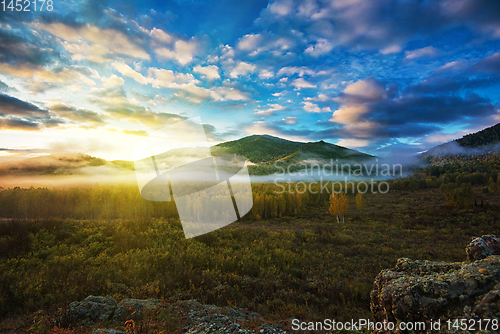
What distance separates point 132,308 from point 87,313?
1637mm

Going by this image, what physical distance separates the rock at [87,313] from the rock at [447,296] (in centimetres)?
999

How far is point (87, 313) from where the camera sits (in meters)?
7.87

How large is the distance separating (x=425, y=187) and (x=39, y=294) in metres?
185

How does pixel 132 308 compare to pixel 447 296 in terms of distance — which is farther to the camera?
pixel 132 308

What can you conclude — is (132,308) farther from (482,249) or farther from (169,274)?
(482,249)

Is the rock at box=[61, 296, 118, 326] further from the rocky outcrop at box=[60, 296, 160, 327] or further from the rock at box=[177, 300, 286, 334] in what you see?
the rock at box=[177, 300, 286, 334]

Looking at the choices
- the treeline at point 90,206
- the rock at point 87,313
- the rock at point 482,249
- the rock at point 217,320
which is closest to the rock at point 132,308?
the rock at point 87,313

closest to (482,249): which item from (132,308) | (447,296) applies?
(447,296)

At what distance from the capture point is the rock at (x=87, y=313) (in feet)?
24.5

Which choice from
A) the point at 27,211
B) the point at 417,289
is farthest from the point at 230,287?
the point at 27,211

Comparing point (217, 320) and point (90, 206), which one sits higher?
point (217, 320)

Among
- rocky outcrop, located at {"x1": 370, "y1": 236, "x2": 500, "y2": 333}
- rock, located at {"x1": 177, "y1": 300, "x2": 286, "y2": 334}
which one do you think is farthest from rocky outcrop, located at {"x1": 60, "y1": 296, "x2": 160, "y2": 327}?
rocky outcrop, located at {"x1": 370, "y1": 236, "x2": 500, "y2": 333}

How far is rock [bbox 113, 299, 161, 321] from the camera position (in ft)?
26.6

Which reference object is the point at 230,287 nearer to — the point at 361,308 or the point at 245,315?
the point at 245,315
